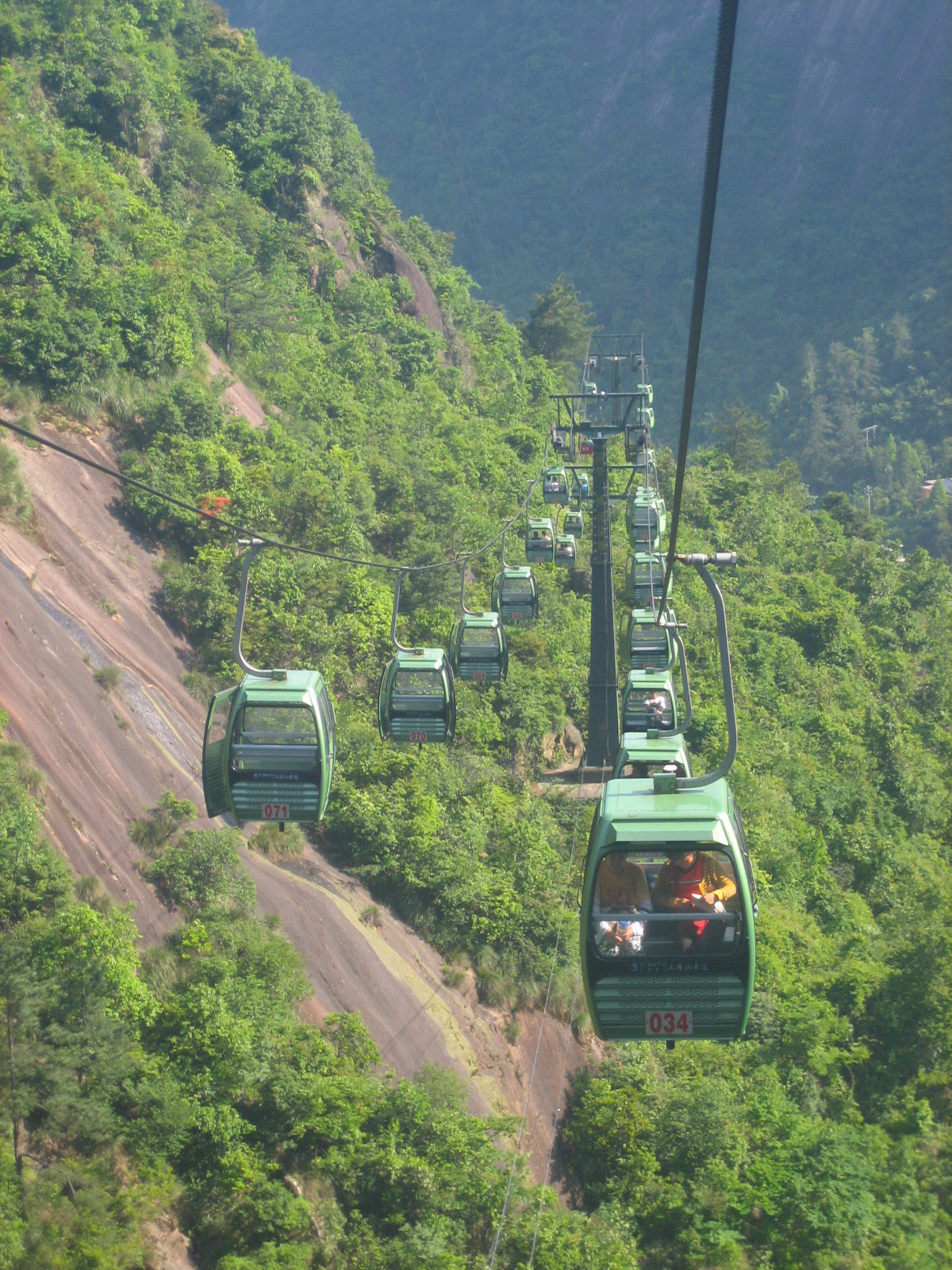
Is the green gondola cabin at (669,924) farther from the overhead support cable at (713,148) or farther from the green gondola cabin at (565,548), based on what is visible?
the green gondola cabin at (565,548)

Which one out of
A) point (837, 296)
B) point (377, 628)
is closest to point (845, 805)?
point (377, 628)

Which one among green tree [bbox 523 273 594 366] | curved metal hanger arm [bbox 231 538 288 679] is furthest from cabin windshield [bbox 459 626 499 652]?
green tree [bbox 523 273 594 366]

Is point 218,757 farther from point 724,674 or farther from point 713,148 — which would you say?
point 713,148

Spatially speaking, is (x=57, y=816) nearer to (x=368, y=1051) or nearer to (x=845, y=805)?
(x=368, y=1051)

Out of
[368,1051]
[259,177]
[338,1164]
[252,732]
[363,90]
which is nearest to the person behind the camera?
[252,732]

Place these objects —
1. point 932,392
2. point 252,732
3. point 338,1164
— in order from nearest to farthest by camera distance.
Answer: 1. point 252,732
2. point 338,1164
3. point 932,392

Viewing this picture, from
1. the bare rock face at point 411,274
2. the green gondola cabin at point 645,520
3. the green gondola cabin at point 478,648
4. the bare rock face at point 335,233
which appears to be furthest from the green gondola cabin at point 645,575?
the bare rock face at point 411,274

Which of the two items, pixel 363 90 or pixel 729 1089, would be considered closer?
Result: pixel 729 1089
